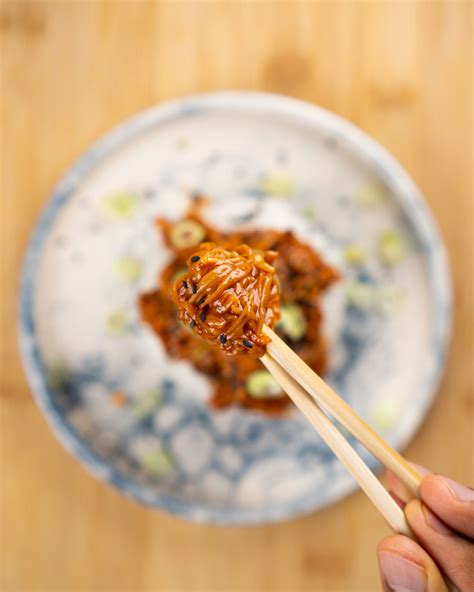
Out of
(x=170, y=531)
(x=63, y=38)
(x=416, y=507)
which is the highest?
(x=63, y=38)

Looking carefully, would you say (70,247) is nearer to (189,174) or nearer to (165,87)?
(189,174)

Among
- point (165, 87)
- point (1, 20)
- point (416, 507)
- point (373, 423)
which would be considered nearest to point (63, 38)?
point (1, 20)

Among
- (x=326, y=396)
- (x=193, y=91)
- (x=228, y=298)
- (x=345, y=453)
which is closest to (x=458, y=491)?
(x=345, y=453)

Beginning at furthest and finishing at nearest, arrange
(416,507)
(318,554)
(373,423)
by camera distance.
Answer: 1. (318,554)
2. (373,423)
3. (416,507)

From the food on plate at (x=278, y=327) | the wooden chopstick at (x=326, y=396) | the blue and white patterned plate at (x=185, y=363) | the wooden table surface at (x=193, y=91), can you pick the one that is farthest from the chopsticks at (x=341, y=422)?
the wooden table surface at (x=193, y=91)

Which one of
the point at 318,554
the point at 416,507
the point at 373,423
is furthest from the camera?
the point at 318,554

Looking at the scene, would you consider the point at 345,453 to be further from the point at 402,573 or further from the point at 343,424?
the point at 402,573
